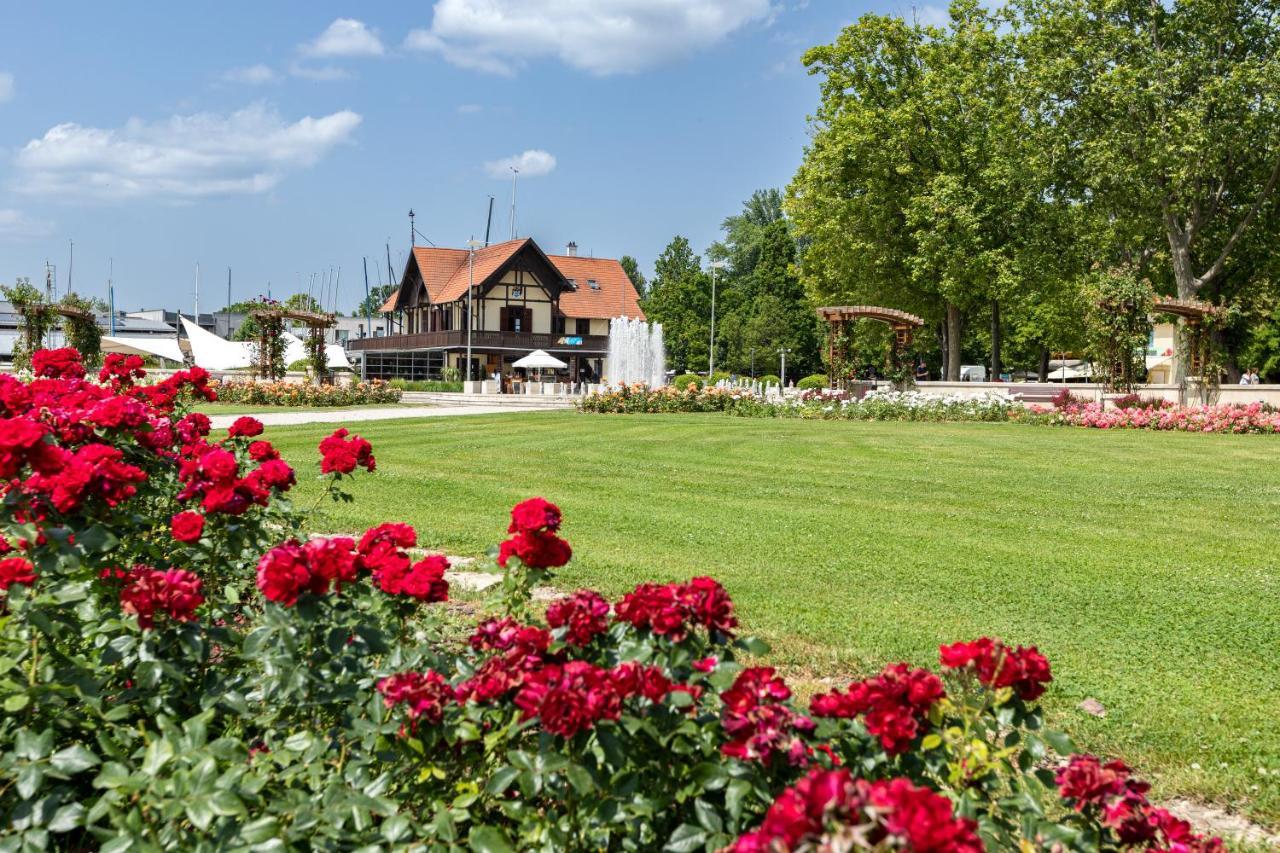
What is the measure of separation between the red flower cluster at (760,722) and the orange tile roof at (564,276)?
2149 inches

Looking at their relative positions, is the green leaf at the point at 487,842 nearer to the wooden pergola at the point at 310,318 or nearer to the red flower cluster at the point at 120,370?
the red flower cluster at the point at 120,370

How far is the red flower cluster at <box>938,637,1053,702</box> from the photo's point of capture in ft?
6.75

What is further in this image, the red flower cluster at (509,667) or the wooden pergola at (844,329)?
the wooden pergola at (844,329)

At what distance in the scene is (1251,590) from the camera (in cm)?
614

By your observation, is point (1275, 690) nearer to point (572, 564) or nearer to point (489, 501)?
point (572, 564)

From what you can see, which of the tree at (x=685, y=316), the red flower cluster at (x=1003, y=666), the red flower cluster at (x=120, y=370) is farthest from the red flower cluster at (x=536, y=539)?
the tree at (x=685, y=316)

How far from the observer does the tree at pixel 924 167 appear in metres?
34.3

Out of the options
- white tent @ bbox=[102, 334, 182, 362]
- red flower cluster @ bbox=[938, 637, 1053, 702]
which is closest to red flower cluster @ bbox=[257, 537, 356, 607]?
red flower cluster @ bbox=[938, 637, 1053, 702]

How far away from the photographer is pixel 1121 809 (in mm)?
1935

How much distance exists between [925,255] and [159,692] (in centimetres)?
3523

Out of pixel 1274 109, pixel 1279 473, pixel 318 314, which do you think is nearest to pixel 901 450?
pixel 1279 473

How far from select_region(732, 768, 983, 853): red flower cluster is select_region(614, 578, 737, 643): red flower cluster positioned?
0.91m

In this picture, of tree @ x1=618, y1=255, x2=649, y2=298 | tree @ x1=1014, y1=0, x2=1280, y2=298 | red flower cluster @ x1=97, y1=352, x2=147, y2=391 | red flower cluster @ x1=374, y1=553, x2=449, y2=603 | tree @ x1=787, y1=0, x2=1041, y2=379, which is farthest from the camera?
tree @ x1=618, y1=255, x2=649, y2=298

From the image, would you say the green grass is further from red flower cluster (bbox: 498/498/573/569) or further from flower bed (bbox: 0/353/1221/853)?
Result: red flower cluster (bbox: 498/498/573/569)
